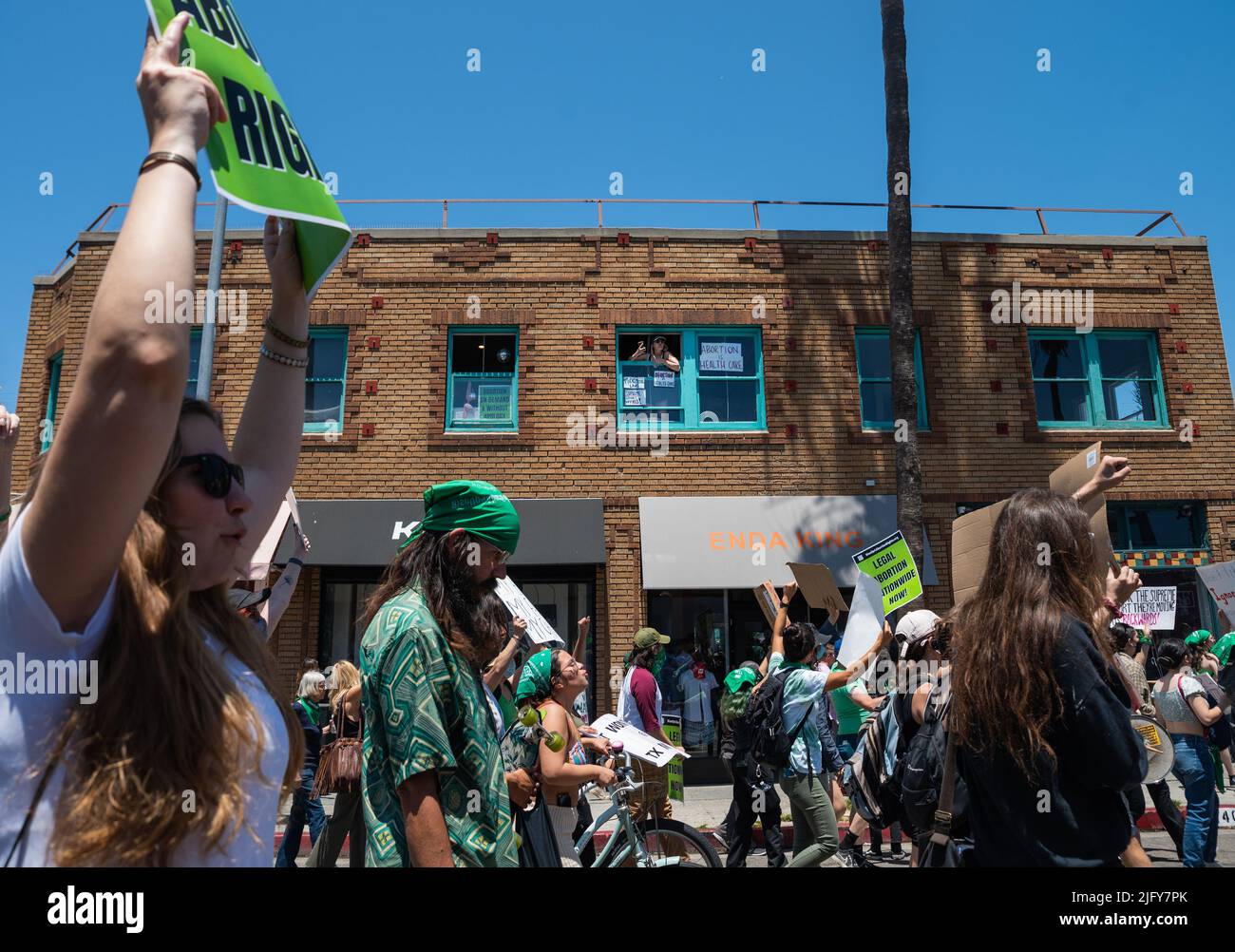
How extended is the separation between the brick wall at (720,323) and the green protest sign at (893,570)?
6.88 m

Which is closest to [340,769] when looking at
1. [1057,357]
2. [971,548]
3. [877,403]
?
[971,548]

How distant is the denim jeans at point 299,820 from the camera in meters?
6.80

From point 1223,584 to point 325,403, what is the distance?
A: 512 inches

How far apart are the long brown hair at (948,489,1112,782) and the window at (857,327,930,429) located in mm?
12412

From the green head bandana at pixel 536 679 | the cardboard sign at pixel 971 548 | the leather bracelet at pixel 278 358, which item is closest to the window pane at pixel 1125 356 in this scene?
the cardboard sign at pixel 971 548

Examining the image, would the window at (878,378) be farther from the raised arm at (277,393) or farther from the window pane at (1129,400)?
the raised arm at (277,393)

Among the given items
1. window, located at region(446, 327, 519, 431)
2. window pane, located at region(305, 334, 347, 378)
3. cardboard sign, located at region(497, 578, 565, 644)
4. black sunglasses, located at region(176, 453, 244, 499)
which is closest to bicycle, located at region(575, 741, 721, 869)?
cardboard sign, located at region(497, 578, 565, 644)

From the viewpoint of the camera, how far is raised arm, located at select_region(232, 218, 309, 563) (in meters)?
1.73

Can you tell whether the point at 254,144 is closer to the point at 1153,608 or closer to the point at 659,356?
the point at 659,356

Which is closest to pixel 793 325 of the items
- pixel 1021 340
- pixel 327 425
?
pixel 1021 340

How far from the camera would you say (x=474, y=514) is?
268cm
